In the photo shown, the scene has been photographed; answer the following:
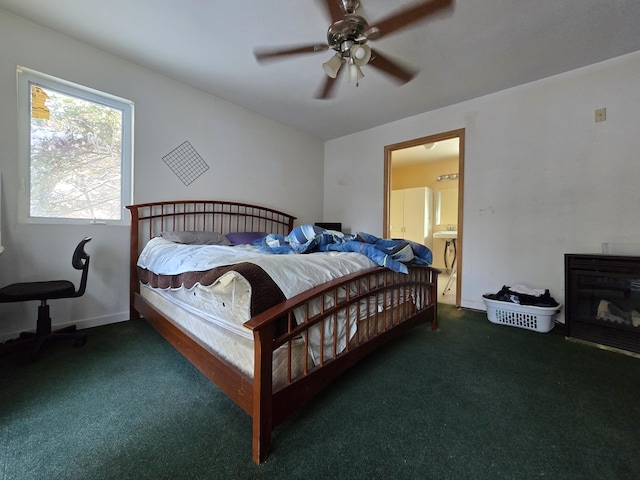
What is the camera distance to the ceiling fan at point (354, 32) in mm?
1412

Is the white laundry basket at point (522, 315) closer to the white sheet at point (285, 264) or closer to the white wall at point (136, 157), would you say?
the white sheet at point (285, 264)

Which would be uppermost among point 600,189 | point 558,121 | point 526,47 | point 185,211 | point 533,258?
point 526,47

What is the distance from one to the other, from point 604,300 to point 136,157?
4369 mm

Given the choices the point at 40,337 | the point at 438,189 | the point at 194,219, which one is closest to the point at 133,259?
the point at 194,219

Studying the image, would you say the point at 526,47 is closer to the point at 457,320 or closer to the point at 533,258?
the point at 533,258

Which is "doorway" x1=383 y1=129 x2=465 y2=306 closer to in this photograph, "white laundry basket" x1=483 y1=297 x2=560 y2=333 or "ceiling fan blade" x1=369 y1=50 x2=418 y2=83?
"white laundry basket" x1=483 y1=297 x2=560 y2=333

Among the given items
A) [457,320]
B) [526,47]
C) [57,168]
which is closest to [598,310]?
[457,320]

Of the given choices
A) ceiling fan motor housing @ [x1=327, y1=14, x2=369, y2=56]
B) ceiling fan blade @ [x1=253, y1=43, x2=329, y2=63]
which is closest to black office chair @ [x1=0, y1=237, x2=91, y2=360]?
ceiling fan blade @ [x1=253, y1=43, x2=329, y2=63]

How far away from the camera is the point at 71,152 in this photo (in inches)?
87.2

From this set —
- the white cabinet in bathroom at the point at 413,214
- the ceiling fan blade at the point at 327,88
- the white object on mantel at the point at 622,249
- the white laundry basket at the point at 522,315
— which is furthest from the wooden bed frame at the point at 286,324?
the white cabinet in bathroom at the point at 413,214

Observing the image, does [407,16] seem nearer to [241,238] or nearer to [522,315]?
[241,238]

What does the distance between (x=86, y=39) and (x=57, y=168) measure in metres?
1.12

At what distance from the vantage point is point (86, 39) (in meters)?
2.16

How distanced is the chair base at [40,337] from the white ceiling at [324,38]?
7.24ft
